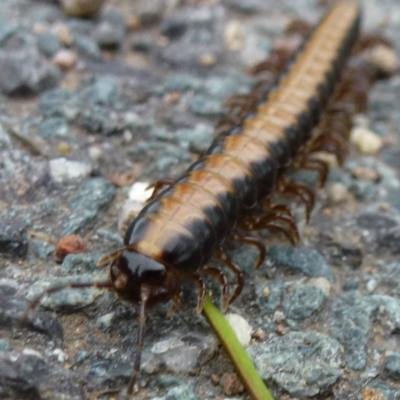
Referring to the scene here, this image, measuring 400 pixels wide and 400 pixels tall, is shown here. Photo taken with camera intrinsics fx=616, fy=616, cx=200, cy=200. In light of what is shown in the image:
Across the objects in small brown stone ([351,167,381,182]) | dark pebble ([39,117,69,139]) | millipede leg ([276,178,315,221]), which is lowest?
dark pebble ([39,117,69,139])

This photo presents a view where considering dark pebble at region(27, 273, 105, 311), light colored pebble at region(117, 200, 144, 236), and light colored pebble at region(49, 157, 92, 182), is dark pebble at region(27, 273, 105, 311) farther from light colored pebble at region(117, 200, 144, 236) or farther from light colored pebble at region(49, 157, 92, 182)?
light colored pebble at region(49, 157, 92, 182)

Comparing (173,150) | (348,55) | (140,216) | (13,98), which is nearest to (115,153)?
(173,150)

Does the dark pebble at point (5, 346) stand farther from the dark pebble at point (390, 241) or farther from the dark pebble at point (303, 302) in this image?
the dark pebble at point (390, 241)

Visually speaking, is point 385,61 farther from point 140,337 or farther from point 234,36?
point 140,337

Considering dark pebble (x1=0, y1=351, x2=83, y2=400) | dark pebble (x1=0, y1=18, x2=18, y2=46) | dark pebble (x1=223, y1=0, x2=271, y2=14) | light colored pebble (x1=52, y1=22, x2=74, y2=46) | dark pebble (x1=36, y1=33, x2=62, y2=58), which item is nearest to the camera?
dark pebble (x1=0, y1=351, x2=83, y2=400)

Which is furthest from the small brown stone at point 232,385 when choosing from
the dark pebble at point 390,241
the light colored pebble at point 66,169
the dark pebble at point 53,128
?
the dark pebble at point 53,128

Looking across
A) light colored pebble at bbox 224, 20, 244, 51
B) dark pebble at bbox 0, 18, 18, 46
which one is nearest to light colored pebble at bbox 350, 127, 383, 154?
light colored pebble at bbox 224, 20, 244, 51
